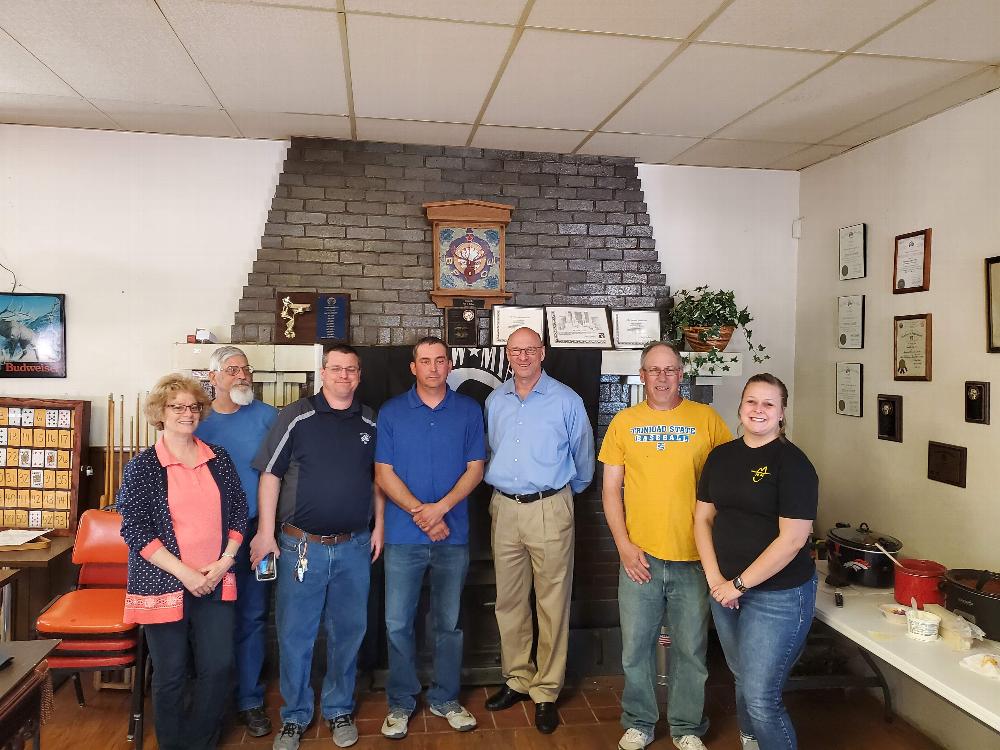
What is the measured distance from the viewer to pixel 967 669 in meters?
2.28

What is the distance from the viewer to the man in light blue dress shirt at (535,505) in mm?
3043

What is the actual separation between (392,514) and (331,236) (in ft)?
5.35

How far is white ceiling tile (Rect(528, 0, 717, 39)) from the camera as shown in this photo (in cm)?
218

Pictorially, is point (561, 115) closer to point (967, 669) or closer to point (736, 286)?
point (736, 286)

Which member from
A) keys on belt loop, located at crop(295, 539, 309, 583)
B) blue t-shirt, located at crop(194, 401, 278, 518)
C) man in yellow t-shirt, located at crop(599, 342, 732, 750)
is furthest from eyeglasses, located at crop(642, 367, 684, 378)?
blue t-shirt, located at crop(194, 401, 278, 518)

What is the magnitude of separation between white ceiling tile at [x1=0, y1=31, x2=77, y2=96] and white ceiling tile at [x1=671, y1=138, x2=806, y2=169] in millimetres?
3135

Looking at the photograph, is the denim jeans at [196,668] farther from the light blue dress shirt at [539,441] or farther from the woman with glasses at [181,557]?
the light blue dress shirt at [539,441]

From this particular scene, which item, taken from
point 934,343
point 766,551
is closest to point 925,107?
point 934,343

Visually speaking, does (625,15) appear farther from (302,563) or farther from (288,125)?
(302,563)

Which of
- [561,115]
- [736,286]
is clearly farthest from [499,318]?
[736,286]

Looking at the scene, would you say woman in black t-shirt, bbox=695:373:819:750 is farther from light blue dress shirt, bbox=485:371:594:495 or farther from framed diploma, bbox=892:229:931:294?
framed diploma, bbox=892:229:931:294

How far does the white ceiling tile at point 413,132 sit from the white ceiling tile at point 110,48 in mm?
763

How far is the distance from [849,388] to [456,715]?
267 centimetres

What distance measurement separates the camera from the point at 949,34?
2.37 meters
